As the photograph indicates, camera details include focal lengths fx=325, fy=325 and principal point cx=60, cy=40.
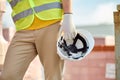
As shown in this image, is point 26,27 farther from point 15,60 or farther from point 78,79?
point 78,79

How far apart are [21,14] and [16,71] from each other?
382 millimetres

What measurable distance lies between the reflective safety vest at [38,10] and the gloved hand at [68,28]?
64 millimetres

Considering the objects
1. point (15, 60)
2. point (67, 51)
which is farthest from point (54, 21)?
point (15, 60)

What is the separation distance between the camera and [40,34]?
2.14 m

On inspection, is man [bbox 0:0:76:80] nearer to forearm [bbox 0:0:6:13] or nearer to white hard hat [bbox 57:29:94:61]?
white hard hat [bbox 57:29:94:61]

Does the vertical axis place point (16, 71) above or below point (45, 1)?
below

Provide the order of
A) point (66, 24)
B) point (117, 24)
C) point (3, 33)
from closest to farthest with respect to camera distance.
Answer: point (66, 24) < point (117, 24) < point (3, 33)

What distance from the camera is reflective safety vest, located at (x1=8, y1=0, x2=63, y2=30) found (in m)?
2.14

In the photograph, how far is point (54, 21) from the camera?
2156 mm

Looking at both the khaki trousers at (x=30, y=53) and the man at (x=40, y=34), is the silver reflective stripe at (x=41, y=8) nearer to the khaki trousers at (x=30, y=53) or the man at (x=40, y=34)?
the man at (x=40, y=34)

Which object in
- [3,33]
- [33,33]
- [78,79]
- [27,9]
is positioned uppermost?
[27,9]

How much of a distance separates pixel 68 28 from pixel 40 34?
0.63 feet

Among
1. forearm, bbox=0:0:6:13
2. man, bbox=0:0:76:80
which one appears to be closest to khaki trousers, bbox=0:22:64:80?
man, bbox=0:0:76:80

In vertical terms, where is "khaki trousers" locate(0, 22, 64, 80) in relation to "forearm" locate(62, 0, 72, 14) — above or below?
below
